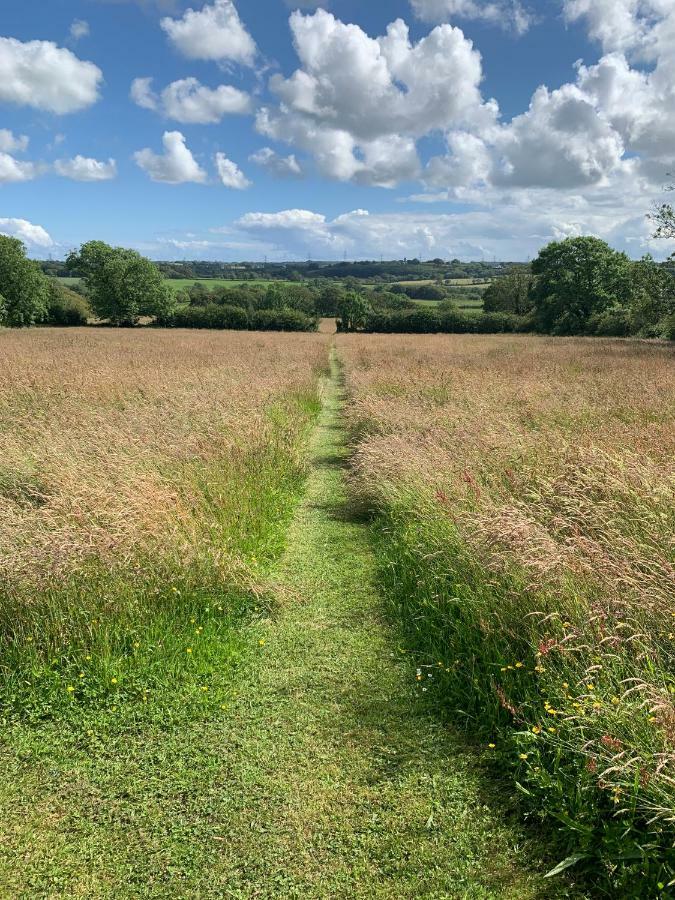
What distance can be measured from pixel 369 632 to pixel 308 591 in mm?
1011

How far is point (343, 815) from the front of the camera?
115 inches

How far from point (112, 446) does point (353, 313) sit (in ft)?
186

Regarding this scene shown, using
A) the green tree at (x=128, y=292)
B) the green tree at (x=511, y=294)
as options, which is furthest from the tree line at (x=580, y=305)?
the green tree at (x=128, y=292)

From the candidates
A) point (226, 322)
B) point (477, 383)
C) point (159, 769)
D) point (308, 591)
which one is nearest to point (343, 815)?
point (159, 769)

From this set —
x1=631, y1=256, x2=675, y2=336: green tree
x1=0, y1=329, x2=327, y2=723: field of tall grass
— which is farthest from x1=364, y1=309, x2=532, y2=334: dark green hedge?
x1=0, y1=329, x2=327, y2=723: field of tall grass

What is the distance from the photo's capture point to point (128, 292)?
54688 mm

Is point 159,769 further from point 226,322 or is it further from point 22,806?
point 226,322

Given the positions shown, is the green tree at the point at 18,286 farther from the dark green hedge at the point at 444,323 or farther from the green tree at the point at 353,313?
the dark green hedge at the point at 444,323

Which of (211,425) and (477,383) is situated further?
(477,383)

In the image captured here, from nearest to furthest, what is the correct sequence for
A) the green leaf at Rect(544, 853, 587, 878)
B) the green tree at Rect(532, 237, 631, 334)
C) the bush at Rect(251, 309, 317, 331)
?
the green leaf at Rect(544, 853, 587, 878) → the green tree at Rect(532, 237, 631, 334) → the bush at Rect(251, 309, 317, 331)

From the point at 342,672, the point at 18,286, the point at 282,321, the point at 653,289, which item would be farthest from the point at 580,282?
the point at 18,286

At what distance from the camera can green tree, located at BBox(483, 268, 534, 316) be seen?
62844 mm

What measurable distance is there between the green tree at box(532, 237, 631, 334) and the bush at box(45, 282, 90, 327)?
164ft

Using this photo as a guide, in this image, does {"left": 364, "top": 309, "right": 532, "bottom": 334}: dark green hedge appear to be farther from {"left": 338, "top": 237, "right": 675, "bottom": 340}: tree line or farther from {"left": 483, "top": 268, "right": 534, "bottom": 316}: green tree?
{"left": 483, "top": 268, "right": 534, "bottom": 316}: green tree
